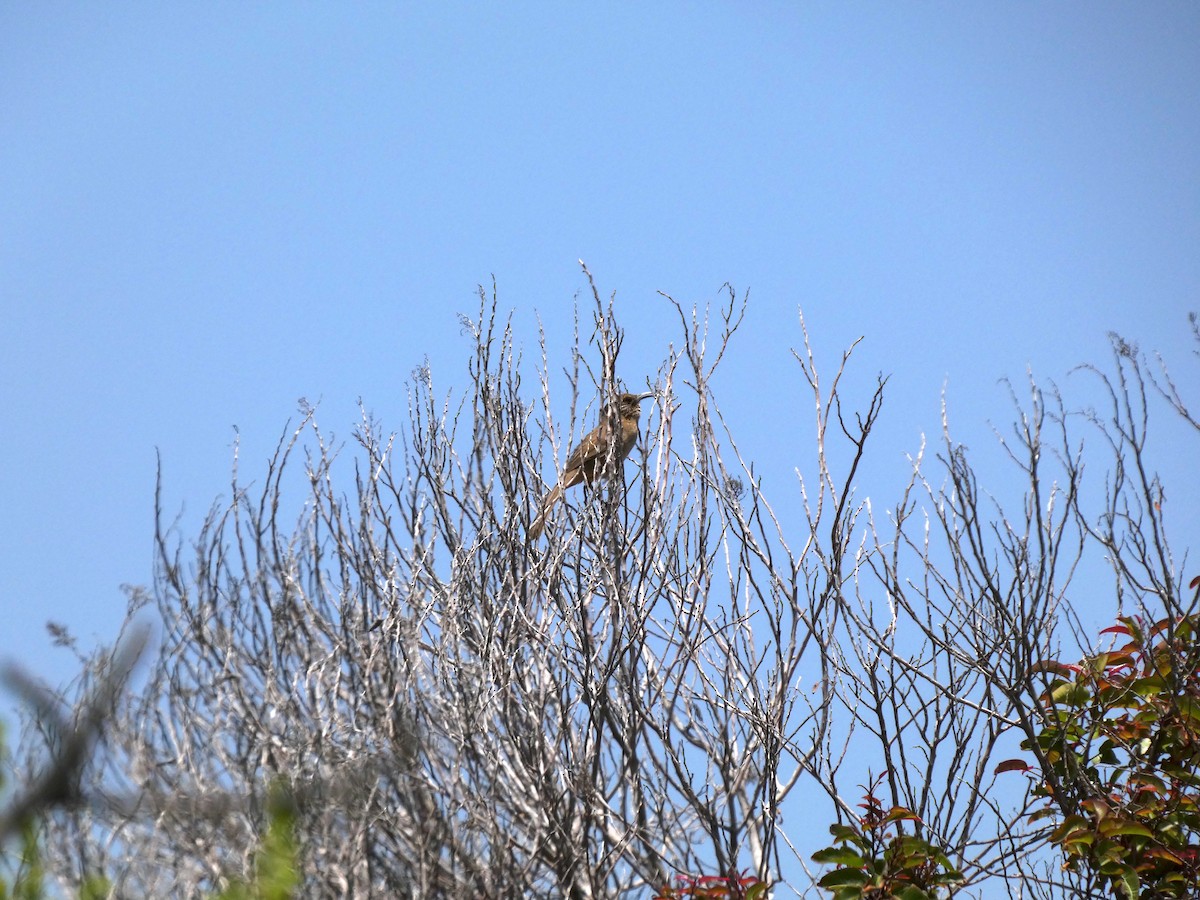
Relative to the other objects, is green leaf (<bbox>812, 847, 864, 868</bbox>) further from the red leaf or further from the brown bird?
the brown bird

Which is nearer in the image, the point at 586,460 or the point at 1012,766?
the point at 1012,766

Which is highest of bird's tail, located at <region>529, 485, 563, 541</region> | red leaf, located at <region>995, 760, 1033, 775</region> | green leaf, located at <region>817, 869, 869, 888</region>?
bird's tail, located at <region>529, 485, 563, 541</region>

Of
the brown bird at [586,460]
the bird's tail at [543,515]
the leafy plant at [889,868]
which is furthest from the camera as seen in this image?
the bird's tail at [543,515]

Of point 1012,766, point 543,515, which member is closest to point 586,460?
point 543,515

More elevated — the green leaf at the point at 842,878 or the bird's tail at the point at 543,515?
the bird's tail at the point at 543,515

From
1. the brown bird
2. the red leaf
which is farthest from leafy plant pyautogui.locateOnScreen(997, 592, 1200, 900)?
the brown bird

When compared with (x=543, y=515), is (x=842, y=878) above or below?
below

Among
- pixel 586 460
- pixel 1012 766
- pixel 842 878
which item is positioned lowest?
pixel 842 878

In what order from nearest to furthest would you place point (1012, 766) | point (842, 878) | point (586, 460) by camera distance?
point (842, 878), point (1012, 766), point (586, 460)

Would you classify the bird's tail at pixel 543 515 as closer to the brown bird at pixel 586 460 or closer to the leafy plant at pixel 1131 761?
the brown bird at pixel 586 460

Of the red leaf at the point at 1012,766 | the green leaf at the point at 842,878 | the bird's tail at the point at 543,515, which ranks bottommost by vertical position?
the green leaf at the point at 842,878

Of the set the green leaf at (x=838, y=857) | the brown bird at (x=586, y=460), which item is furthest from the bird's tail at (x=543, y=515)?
the green leaf at (x=838, y=857)

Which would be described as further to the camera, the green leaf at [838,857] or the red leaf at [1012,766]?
the red leaf at [1012,766]

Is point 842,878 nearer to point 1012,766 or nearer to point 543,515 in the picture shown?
point 1012,766
